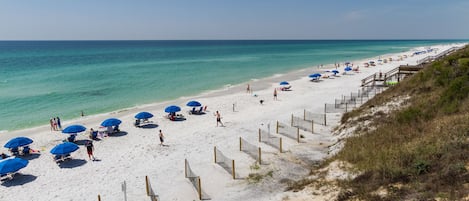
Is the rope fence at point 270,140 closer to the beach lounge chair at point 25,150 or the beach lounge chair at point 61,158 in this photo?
the beach lounge chair at point 61,158

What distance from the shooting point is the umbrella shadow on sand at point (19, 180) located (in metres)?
15.9

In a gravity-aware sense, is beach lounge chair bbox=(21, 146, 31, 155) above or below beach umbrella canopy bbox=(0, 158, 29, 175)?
below

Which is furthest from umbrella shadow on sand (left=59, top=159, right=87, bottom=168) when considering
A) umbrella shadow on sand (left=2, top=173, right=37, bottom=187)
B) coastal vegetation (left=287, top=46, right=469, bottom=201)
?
coastal vegetation (left=287, top=46, right=469, bottom=201)

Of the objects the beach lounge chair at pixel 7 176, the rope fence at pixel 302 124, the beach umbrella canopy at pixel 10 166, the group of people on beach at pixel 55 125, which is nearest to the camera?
the beach umbrella canopy at pixel 10 166

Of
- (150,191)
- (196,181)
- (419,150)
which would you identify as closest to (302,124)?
(196,181)

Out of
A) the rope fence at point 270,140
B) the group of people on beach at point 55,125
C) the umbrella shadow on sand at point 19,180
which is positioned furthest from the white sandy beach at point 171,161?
the group of people on beach at point 55,125

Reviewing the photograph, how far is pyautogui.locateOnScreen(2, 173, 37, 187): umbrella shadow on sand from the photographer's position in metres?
15.9

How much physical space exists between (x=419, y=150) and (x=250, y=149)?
9525 mm

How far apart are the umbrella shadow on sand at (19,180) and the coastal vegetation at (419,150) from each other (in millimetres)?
15305

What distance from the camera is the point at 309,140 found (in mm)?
19891

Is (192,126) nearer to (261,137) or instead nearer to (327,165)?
(261,137)

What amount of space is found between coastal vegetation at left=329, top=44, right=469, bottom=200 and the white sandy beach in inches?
85.9

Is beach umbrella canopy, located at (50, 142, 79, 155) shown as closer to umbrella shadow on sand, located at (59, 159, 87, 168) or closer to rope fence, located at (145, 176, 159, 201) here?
umbrella shadow on sand, located at (59, 159, 87, 168)

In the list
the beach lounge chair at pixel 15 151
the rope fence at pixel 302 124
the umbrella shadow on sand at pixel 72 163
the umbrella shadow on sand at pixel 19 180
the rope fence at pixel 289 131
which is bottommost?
the umbrella shadow on sand at pixel 19 180
